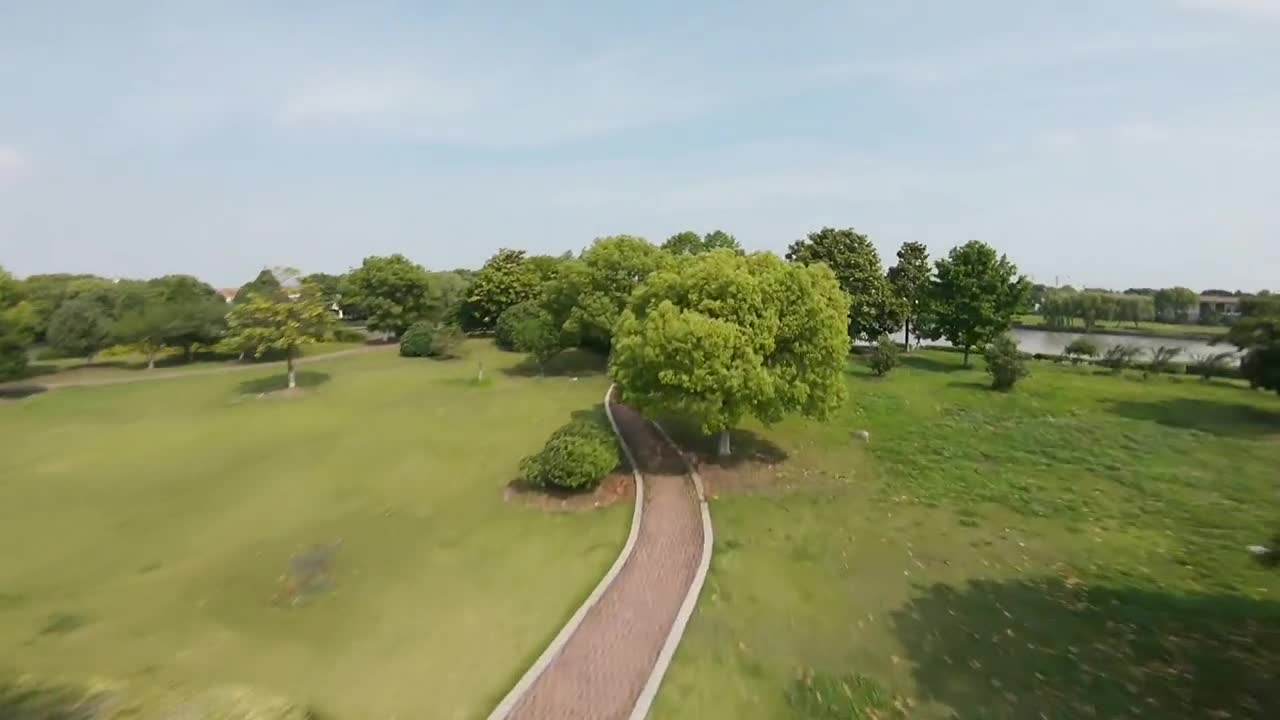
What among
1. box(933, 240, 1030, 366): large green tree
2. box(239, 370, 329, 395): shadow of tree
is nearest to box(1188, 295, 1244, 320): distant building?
box(933, 240, 1030, 366): large green tree

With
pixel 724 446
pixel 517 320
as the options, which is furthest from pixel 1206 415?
pixel 517 320

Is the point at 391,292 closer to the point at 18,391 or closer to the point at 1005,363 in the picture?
the point at 18,391

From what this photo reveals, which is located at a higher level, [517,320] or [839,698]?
[517,320]

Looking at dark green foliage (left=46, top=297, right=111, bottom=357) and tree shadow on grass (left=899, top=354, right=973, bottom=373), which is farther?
dark green foliage (left=46, top=297, right=111, bottom=357)

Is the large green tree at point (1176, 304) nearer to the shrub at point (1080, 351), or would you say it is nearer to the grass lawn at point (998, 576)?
the shrub at point (1080, 351)

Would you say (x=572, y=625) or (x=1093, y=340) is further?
(x=1093, y=340)

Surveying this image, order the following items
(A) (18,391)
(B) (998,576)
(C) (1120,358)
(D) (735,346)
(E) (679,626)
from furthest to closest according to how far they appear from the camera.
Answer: (C) (1120,358) → (A) (18,391) → (D) (735,346) → (B) (998,576) → (E) (679,626)

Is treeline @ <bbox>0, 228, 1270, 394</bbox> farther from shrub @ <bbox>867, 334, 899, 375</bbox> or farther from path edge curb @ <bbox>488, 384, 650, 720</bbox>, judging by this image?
path edge curb @ <bbox>488, 384, 650, 720</bbox>
